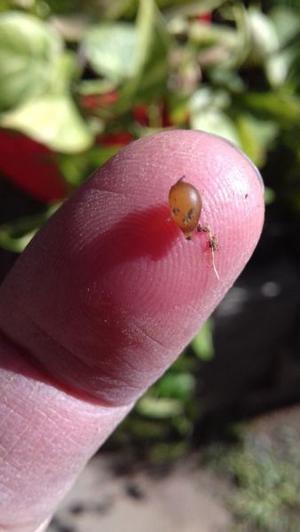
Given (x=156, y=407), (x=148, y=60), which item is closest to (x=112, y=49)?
(x=148, y=60)

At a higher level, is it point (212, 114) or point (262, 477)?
point (212, 114)

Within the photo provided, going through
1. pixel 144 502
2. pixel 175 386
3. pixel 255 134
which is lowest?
pixel 144 502

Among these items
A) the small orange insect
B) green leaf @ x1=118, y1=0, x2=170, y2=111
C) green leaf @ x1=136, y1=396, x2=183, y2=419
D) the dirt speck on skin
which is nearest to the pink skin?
the small orange insect

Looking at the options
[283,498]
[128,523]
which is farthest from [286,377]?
[128,523]

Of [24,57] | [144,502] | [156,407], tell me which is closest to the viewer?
[24,57]

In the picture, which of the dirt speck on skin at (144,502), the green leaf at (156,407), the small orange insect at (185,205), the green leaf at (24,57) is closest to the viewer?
the small orange insect at (185,205)

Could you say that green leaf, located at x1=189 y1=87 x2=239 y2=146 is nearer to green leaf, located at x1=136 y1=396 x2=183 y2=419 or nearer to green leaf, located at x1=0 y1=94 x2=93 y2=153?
green leaf, located at x1=0 y1=94 x2=93 y2=153

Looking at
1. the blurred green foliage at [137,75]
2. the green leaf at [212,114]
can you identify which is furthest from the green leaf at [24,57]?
the green leaf at [212,114]

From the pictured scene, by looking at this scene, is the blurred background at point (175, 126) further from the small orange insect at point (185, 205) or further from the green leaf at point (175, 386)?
the small orange insect at point (185, 205)

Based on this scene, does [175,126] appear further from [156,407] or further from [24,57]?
[156,407]
